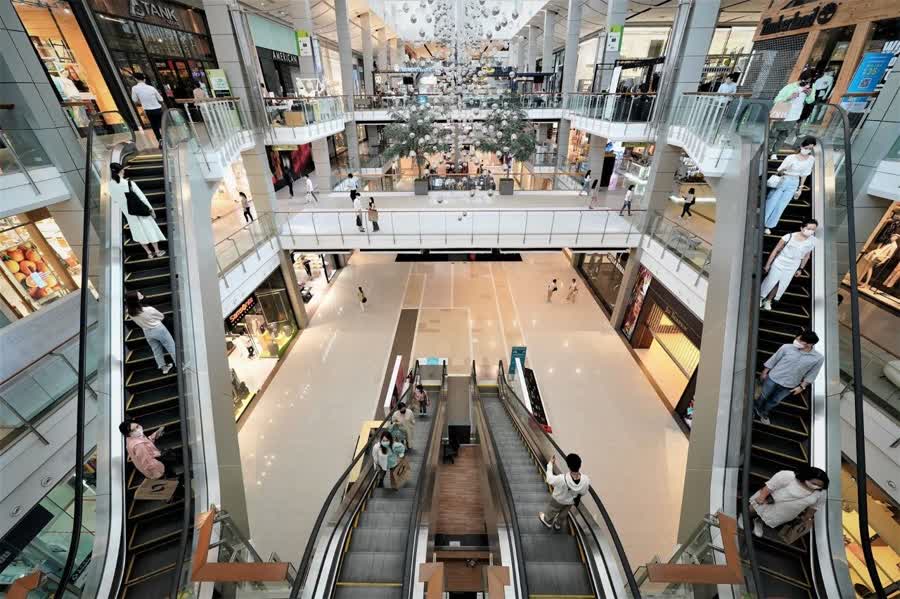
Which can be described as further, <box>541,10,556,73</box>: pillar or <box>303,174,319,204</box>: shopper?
<box>541,10,556,73</box>: pillar

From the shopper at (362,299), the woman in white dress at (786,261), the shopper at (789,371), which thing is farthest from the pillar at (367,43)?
A: the shopper at (789,371)

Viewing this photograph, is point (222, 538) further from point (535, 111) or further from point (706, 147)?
point (535, 111)

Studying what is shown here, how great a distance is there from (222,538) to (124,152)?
6.52 m

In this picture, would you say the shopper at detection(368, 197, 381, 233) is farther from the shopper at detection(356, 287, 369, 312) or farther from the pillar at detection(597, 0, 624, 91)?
the pillar at detection(597, 0, 624, 91)

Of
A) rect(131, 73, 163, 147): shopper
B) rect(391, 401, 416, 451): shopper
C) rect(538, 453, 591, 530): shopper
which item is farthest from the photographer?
A: rect(131, 73, 163, 147): shopper

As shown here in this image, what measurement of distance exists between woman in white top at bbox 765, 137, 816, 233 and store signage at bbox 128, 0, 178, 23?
610 inches

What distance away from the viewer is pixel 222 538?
313cm

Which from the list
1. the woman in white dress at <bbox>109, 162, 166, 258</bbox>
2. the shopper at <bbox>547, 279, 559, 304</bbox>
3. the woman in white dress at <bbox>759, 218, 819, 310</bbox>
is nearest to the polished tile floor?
the shopper at <bbox>547, 279, 559, 304</bbox>

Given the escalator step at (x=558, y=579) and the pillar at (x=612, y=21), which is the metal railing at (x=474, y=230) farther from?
the escalator step at (x=558, y=579)

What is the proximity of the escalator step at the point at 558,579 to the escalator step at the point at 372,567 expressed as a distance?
4.04 feet

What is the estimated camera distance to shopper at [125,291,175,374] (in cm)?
383

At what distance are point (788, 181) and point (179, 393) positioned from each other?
7.88 meters

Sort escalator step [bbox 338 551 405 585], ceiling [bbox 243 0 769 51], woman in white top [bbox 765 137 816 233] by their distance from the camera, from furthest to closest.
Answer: ceiling [bbox 243 0 769 51] < woman in white top [bbox 765 137 816 233] < escalator step [bbox 338 551 405 585]

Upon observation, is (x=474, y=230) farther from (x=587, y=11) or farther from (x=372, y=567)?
(x=587, y=11)
